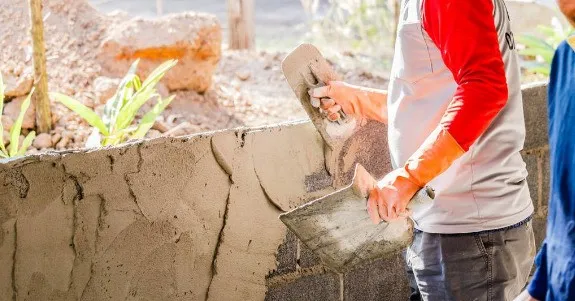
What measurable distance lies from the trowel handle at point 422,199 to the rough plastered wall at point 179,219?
0.73m

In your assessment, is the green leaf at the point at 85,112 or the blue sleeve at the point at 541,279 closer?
the blue sleeve at the point at 541,279

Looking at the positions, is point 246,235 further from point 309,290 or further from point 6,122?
point 6,122

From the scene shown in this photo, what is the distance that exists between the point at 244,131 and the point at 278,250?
1.36 ft

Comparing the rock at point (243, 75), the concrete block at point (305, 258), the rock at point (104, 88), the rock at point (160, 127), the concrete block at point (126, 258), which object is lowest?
the concrete block at point (305, 258)

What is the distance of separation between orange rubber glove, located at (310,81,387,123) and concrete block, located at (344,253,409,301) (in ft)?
2.05

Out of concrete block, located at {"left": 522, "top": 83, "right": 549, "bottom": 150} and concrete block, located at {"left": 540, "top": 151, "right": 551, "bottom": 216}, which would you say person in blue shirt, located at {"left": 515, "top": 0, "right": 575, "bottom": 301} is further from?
concrete block, located at {"left": 540, "top": 151, "right": 551, "bottom": 216}

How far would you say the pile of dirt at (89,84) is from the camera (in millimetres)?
3588

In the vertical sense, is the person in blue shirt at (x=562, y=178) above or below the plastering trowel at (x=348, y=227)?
above

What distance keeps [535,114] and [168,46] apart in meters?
1.77

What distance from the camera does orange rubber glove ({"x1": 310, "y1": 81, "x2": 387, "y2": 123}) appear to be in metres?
2.29

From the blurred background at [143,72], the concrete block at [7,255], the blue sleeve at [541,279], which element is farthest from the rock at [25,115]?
the blue sleeve at [541,279]

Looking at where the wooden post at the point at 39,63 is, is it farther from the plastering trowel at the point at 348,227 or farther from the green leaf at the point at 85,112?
the plastering trowel at the point at 348,227

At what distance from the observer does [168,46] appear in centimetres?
385

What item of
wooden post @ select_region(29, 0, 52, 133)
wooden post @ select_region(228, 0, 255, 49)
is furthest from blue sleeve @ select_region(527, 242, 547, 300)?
wooden post @ select_region(228, 0, 255, 49)
